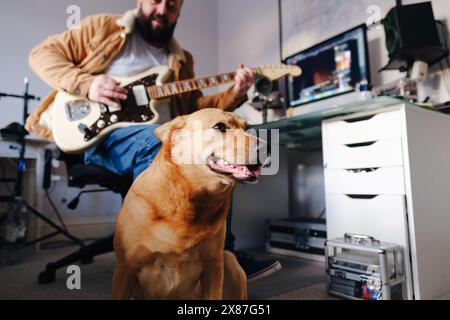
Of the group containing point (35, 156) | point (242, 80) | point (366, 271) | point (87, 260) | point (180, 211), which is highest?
point (242, 80)

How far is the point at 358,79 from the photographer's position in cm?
131

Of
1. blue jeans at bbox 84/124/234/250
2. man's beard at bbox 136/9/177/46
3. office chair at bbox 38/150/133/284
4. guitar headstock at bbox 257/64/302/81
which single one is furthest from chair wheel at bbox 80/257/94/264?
guitar headstock at bbox 257/64/302/81

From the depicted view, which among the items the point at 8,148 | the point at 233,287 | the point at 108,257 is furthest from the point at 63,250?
the point at 233,287

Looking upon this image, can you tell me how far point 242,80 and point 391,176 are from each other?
574 millimetres

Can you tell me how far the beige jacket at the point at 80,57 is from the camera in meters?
0.60

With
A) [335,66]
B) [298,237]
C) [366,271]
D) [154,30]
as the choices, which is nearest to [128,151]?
[154,30]

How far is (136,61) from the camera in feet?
2.23

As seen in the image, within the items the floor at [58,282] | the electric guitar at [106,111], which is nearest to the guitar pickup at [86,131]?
the electric guitar at [106,111]

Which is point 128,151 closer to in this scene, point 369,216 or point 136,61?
point 136,61

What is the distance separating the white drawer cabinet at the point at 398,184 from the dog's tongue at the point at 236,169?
61cm

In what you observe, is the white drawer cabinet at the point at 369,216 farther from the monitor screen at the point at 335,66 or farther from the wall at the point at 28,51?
the wall at the point at 28,51

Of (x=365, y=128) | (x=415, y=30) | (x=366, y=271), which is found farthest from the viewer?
(x=415, y=30)

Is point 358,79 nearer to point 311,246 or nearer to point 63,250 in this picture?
point 311,246

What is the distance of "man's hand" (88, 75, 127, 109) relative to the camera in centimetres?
63
